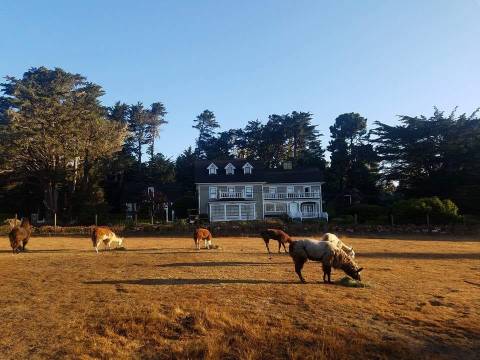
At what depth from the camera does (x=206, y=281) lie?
14.1 m

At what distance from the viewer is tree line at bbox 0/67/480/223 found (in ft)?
170

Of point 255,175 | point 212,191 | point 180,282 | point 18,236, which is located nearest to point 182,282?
point 180,282

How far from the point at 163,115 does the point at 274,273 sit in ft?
267

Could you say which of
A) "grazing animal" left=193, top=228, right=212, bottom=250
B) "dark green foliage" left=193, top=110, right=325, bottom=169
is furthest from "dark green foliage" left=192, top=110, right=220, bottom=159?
"grazing animal" left=193, top=228, right=212, bottom=250

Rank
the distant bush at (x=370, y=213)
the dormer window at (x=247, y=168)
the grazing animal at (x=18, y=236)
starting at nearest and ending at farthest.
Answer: the grazing animal at (x=18, y=236) < the distant bush at (x=370, y=213) < the dormer window at (x=247, y=168)

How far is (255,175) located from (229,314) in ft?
179

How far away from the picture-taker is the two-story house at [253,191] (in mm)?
61656

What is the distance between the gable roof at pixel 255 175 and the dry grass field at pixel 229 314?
151 ft

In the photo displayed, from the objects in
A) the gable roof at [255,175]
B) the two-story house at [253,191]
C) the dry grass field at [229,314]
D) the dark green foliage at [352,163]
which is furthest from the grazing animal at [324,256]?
the dark green foliage at [352,163]

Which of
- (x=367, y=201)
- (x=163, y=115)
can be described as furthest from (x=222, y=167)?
(x=163, y=115)

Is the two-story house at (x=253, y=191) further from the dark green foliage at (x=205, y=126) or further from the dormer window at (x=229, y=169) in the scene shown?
the dark green foliage at (x=205, y=126)

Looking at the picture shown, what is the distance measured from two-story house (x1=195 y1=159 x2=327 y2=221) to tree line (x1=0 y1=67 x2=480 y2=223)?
4.71 metres

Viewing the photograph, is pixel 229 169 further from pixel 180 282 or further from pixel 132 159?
pixel 180 282

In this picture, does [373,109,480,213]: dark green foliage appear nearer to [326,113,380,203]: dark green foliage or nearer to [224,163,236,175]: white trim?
[326,113,380,203]: dark green foliage
